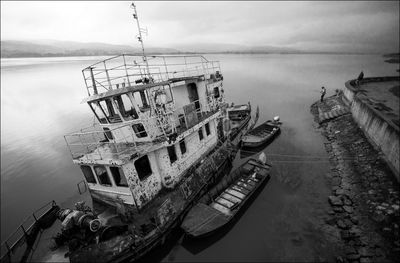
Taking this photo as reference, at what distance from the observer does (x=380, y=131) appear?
1508 centimetres

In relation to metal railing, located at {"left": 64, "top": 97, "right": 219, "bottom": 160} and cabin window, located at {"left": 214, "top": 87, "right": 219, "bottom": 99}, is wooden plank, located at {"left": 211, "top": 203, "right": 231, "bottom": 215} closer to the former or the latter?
metal railing, located at {"left": 64, "top": 97, "right": 219, "bottom": 160}

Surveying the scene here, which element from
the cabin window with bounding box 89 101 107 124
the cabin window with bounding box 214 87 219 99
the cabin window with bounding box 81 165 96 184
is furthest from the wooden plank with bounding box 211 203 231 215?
the cabin window with bounding box 214 87 219 99

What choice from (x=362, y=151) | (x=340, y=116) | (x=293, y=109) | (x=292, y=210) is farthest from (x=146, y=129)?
(x=293, y=109)

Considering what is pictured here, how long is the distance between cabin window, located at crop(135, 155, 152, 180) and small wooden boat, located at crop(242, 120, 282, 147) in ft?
40.0

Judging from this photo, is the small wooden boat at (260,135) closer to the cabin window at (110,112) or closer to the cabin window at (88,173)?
the cabin window at (110,112)

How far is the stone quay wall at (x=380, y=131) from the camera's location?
12.6 m

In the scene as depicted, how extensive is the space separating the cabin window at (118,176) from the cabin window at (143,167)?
81cm

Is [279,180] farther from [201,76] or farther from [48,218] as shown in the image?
[48,218]

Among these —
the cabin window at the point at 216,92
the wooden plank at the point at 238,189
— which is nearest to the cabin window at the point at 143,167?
the wooden plank at the point at 238,189

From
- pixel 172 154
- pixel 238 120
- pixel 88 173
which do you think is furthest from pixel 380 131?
pixel 88 173

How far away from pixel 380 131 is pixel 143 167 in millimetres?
18041

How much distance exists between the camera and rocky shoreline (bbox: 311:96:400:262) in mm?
9328

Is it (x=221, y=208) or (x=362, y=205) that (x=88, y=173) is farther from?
(x=362, y=205)

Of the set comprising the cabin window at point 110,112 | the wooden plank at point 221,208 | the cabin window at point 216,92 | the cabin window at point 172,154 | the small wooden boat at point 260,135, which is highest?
the cabin window at point 110,112
